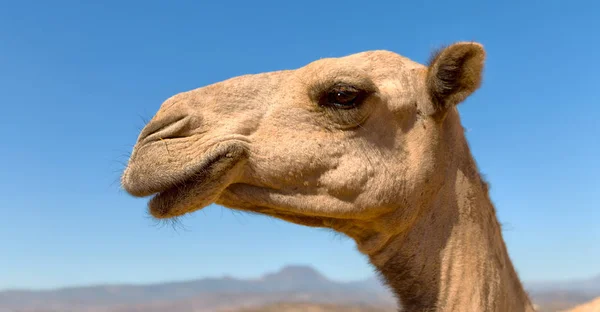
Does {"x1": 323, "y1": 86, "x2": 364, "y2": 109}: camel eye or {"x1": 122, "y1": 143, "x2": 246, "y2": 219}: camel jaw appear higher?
{"x1": 323, "y1": 86, "x2": 364, "y2": 109}: camel eye

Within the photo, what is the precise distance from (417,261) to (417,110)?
122 centimetres

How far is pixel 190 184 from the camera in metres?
3.87

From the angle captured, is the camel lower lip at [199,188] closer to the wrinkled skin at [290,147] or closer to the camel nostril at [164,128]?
the wrinkled skin at [290,147]

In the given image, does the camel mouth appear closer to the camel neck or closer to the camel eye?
the camel eye

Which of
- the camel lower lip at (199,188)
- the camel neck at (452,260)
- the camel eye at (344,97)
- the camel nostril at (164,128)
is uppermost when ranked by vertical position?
the camel eye at (344,97)

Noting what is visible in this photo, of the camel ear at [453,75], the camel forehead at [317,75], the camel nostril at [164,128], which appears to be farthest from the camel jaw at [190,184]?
the camel ear at [453,75]

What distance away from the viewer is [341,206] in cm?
418

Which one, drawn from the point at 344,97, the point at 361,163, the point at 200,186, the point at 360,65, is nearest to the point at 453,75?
the point at 360,65

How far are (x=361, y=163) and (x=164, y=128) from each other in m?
1.49

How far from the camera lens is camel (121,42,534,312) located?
13.0 ft

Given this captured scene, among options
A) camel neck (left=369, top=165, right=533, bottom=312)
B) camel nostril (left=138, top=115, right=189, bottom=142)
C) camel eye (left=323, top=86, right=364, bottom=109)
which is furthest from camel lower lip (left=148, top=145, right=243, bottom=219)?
camel neck (left=369, top=165, right=533, bottom=312)

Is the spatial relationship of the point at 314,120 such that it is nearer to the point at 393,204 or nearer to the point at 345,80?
the point at 345,80

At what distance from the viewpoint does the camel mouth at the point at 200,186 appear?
12.6ft

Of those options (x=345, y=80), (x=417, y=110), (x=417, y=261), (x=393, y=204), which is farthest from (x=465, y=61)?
(x=417, y=261)
